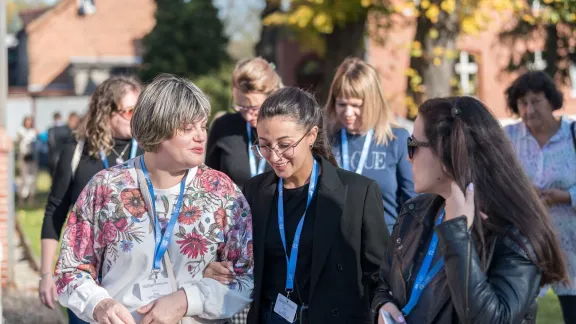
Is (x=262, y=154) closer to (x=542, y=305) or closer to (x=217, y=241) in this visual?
(x=217, y=241)

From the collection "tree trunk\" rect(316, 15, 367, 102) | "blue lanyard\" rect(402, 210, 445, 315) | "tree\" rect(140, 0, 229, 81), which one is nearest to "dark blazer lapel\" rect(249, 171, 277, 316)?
"blue lanyard\" rect(402, 210, 445, 315)

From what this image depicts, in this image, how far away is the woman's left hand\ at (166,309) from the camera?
11.1 feet

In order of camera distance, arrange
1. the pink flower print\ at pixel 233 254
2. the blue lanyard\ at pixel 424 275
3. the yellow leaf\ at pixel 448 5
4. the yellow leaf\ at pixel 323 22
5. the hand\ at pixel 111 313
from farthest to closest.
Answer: the yellow leaf\ at pixel 323 22
the yellow leaf\ at pixel 448 5
the pink flower print\ at pixel 233 254
the hand\ at pixel 111 313
the blue lanyard\ at pixel 424 275

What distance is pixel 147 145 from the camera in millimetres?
3543

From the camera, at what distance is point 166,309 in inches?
133

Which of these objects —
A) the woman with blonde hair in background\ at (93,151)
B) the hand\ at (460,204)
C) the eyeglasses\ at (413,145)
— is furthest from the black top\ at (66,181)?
the hand\ at (460,204)

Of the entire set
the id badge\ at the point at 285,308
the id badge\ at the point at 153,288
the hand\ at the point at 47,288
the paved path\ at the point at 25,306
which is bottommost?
the paved path\ at the point at 25,306

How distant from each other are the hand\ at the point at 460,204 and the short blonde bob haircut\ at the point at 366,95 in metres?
2.50

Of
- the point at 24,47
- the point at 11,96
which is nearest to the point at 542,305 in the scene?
the point at 11,96

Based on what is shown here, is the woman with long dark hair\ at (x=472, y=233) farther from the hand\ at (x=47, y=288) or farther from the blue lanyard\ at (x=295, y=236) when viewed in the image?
the hand\ at (x=47, y=288)

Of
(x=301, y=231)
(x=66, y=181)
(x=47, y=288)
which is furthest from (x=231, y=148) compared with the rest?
(x=301, y=231)

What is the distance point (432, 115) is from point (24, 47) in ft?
213

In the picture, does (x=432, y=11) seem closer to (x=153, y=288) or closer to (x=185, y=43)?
(x=153, y=288)

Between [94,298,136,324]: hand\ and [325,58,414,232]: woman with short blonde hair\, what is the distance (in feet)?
7.97
